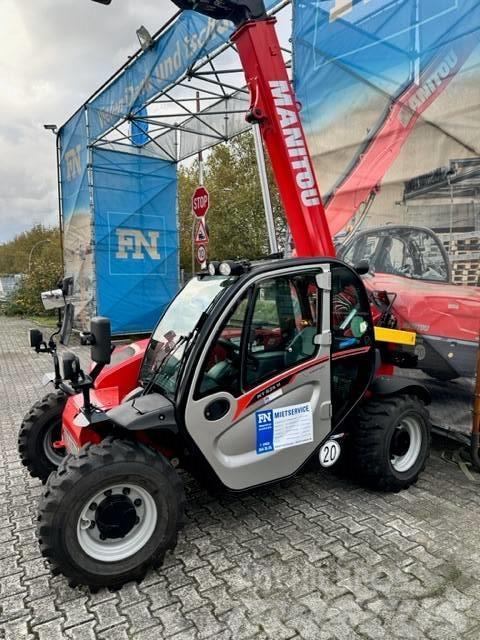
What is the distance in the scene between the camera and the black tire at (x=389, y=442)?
3426 millimetres

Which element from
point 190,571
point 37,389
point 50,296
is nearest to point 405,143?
point 50,296

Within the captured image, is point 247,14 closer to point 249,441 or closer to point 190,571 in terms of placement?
point 249,441

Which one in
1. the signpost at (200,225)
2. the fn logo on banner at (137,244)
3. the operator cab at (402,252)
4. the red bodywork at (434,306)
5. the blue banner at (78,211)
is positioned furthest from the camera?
the fn logo on banner at (137,244)

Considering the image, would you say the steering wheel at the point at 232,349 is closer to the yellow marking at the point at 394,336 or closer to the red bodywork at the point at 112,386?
the red bodywork at the point at 112,386

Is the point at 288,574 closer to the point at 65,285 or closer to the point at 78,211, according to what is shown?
the point at 65,285

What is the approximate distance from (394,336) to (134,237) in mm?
8536

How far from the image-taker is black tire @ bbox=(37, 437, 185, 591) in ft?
7.96

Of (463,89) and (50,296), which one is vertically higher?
(463,89)

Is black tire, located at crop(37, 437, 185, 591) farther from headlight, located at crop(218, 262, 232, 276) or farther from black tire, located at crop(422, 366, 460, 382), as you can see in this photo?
black tire, located at crop(422, 366, 460, 382)

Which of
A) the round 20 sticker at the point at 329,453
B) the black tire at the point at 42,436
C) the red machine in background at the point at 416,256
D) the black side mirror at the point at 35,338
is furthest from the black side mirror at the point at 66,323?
the red machine in background at the point at 416,256

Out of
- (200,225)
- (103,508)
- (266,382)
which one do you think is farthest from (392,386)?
(200,225)

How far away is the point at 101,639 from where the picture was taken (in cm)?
224

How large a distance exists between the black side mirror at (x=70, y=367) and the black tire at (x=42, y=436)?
45.3 inches

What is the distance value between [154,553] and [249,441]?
833 mm
